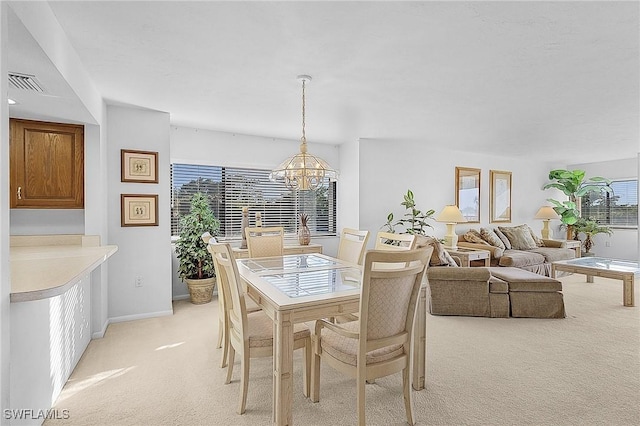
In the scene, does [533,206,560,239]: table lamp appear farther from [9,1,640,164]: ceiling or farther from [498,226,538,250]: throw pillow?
[9,1,640,164]: ceiling

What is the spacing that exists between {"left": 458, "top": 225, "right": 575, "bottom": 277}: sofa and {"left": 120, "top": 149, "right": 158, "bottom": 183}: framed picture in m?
5.10

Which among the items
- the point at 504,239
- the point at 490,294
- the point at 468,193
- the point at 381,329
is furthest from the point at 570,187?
the point at 381,329

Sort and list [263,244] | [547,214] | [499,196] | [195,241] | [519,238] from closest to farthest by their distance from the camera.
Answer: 1. [263,244]
2. [195,241]
3. [519,238]
4. [499,196]
5. [547,214]

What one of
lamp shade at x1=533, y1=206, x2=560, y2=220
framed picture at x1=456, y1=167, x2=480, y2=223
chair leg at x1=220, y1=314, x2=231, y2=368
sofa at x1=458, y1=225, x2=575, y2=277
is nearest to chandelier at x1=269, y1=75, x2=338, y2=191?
Result: chair leg at x1=220, y1=314, x2=231, y2=368

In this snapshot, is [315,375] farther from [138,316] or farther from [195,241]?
[195,241]

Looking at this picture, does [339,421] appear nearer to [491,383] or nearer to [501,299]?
[491,383]

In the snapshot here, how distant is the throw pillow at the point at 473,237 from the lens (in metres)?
5.95

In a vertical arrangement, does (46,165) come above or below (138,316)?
above

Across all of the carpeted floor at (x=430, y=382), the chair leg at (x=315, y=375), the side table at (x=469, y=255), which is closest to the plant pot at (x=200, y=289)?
the carpeted floor at (x=430, y=382)

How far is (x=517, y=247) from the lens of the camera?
632 cm

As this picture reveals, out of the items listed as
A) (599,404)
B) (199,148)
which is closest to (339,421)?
(599,404)

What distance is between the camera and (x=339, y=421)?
1987mm

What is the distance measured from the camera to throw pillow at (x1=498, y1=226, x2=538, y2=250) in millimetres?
6316

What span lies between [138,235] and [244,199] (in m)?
1.69
